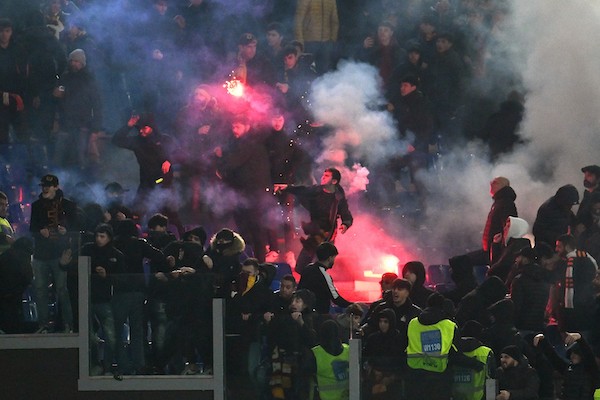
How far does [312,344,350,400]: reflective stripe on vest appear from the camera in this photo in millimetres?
12961

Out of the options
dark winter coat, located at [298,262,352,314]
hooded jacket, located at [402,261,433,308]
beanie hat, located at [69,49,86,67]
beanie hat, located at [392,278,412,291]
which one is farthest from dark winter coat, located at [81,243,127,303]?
beanie hat, located at [69,49,86,67]

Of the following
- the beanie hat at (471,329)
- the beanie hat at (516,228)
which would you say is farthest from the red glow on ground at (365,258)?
the beanie hat at (471,329)

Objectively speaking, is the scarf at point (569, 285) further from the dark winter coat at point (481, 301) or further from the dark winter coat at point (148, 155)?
the dark winter coat at point (148, 155)

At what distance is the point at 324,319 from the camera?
13.0 metres

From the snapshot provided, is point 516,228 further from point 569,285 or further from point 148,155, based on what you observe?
point 148,155

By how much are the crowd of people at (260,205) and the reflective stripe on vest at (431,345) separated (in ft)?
0.04

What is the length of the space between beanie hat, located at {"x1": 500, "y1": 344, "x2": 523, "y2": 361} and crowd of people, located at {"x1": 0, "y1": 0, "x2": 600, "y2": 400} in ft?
0.06

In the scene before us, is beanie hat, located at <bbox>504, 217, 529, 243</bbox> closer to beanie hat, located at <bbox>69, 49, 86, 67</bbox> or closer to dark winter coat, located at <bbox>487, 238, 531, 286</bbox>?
dark winter coat, located at <bbox>487, 238, 531, 286</bbox>

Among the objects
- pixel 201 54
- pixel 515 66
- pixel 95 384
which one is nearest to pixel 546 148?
pixel 515 66

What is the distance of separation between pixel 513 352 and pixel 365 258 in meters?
4.55

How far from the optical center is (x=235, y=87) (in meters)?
18.3

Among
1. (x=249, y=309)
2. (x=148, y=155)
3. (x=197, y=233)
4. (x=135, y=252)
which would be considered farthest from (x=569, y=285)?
(x=148, y=155)

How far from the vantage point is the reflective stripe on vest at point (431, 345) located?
12719mm

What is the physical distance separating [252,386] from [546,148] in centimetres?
644
